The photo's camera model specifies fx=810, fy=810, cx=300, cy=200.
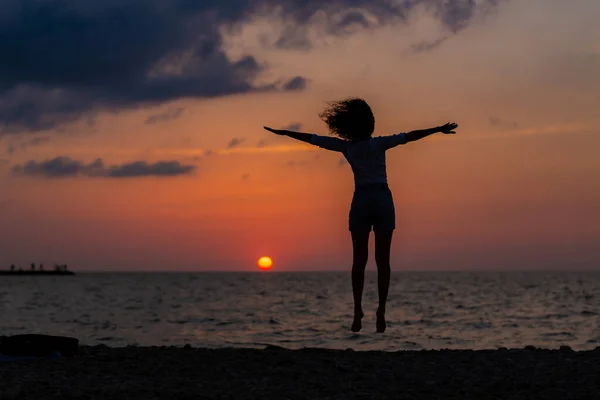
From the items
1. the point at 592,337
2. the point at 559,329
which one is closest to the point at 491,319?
the point at 559,329

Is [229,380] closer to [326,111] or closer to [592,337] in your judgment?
[326,111]

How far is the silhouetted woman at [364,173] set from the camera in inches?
456

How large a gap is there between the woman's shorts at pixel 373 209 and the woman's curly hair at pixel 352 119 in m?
0.80

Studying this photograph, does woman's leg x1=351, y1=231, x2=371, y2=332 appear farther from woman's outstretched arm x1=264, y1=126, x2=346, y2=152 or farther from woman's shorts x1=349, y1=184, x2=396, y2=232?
woman's outstretched arm x1=264, y1=126, x2=346, y2=152

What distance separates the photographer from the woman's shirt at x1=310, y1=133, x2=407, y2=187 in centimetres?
1152

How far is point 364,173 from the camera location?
1168cm

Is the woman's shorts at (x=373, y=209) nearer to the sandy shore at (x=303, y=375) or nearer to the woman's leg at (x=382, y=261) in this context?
the woman's leg at (x=382, y=261)

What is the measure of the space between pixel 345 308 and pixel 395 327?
22.3 meters

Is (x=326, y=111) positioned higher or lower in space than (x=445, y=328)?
higher

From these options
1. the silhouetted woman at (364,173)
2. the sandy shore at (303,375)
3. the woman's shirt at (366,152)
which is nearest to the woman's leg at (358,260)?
the silhouetted woman at (364,173)

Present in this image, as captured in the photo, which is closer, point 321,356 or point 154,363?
point 154,363

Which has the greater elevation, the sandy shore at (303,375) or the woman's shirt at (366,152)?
the woman's shirt at (366,152)

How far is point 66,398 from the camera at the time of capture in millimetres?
11609

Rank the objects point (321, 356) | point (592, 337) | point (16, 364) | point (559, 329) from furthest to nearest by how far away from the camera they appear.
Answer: point (559, 329) < point (592, 337) < point (321, 356) < point (16, 364)
